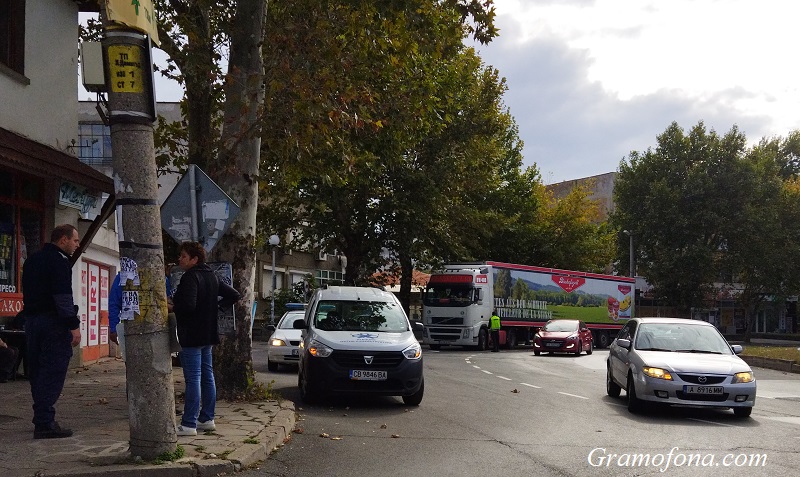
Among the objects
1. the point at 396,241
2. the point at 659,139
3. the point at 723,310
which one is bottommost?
the point at 723,310

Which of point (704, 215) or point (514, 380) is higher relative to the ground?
point (704, 215)

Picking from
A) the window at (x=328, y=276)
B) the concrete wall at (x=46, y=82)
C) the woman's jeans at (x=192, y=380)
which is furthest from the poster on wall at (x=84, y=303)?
the window at (x=328, y=276)

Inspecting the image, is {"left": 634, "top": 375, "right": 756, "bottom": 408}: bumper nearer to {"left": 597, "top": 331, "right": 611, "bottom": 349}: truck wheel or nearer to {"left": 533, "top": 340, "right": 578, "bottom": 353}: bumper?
{"left": 533, "top": 340, "right": 578, "bottom": 353}: bumper

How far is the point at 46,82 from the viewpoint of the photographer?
1520 centimetres

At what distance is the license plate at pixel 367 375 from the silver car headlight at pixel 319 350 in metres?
0.45

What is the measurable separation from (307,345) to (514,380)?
25.6 feet

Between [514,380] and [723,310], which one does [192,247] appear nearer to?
[514,380]

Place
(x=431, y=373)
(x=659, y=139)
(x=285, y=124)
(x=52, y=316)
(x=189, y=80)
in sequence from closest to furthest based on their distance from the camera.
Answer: (x=52, y=316) < (x=285, y=124) < (x=189, y=80) < (x=431, y=373) < (x=659, y=139)

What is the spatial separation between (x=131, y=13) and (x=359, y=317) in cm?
799

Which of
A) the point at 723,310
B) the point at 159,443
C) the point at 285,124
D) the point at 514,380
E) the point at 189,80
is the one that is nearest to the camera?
the point at 159,443

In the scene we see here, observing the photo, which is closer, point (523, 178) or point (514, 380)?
point (514, 380)

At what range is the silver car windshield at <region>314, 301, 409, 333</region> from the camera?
1402 cm

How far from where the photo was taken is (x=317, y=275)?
55750 mm

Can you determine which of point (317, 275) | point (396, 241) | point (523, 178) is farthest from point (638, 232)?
point (396, 241)
